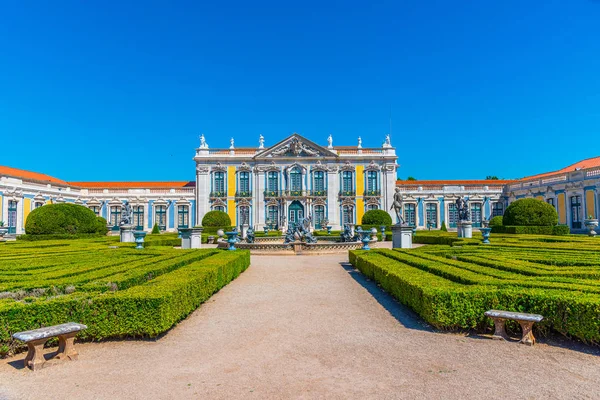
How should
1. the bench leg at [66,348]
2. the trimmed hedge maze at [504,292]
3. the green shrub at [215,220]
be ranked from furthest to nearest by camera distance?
the green shrub at [215,220] < the trimmed hedge maze at [504,292] < the bench leg at [66,348]

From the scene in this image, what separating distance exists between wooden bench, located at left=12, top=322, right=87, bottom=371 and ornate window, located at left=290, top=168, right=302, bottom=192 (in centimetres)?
3014

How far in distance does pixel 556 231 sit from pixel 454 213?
14904 mm

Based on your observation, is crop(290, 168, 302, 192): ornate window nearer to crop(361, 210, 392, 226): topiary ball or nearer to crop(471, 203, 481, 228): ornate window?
crop(361, 210, 392, 226): topiary ball

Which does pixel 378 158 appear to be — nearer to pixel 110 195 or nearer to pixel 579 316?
pixel 110 195

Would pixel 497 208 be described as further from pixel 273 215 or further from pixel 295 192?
pixel 273 215

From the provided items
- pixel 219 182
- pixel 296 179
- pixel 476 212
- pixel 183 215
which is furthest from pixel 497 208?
pixel 183 215

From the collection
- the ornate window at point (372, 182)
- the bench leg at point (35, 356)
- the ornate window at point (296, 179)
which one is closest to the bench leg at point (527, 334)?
the bench leg at point (35, 356)

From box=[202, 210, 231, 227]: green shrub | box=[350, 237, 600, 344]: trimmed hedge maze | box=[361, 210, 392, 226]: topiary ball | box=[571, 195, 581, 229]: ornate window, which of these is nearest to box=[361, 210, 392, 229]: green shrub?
box=[361, 210, 392, 226]: topiary ball

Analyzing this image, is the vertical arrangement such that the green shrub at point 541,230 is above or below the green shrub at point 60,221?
below

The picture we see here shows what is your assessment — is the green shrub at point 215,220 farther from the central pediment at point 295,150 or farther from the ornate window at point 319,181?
the ornate window at point 319,181

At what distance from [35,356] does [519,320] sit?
201 inches

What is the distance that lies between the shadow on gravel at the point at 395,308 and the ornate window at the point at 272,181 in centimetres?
2542

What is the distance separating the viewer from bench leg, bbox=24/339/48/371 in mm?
3873

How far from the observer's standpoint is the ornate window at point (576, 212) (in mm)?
24594
